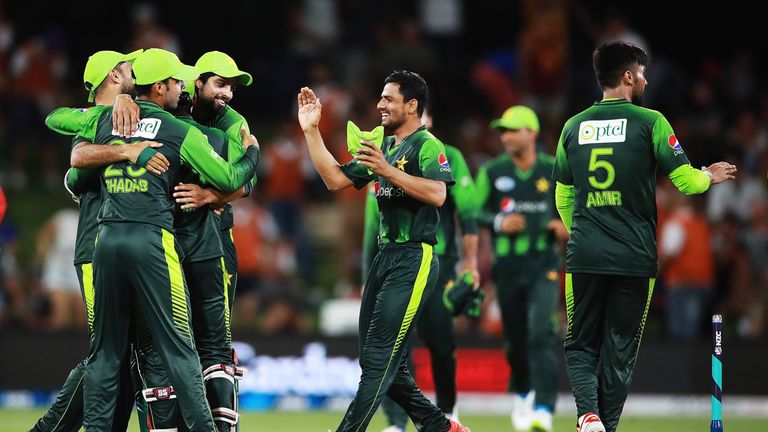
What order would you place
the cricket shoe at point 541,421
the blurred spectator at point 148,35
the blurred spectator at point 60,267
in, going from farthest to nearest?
1. the blurred spectator at point 148,35
2. the blurred spectator at point 60,267
3. the cricket shoe at point 541,421

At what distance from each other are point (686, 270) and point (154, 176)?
10.5m

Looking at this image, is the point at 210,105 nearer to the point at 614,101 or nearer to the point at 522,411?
the point at 614,101

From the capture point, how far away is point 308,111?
835 centimetres

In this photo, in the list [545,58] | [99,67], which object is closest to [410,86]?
[99,67]

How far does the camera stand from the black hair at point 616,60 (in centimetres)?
854

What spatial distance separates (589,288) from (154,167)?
3023 mm

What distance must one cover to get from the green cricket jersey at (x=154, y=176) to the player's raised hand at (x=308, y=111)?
2.05 ft

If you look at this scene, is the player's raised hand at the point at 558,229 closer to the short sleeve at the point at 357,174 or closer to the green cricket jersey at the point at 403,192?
the green cricket jersey at the point at 403,192

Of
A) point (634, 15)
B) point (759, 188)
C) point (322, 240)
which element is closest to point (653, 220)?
point (759, 188)

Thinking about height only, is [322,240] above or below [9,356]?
above

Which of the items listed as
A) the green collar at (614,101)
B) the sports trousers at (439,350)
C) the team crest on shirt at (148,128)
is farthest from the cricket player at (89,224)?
the green collar at (614,101)

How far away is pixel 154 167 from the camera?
7.73 m

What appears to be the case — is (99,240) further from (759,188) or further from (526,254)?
(759,188)

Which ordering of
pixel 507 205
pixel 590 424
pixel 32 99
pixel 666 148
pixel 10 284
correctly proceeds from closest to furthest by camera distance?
1. pixel 590 424
2. pixel 666 148
3. pixel 507 205
4. pixel 10 284
5. pixel 32 99
